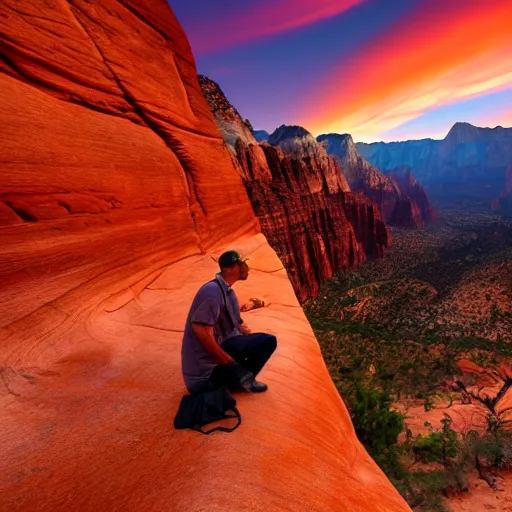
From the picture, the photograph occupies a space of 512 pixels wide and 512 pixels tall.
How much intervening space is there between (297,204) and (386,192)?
255 feet

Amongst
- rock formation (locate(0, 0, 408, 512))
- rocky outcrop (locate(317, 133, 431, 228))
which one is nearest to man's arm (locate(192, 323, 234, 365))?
rock formation (locate(0, 0, 408, 512))

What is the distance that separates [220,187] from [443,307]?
33.6 metres

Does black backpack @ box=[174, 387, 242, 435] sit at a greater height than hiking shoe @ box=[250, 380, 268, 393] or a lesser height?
greater

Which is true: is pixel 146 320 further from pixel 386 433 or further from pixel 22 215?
pixel 386 433

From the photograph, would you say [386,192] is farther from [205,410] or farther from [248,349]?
[205,410]

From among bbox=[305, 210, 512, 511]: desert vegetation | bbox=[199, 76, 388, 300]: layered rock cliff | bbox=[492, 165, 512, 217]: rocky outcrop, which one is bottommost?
bbox=[492, 165, 512, 217]: rocky outcrop

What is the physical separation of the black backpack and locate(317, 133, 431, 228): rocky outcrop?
334ft

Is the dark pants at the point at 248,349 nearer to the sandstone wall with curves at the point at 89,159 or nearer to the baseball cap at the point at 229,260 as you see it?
the baseball cap at the point at 229,260

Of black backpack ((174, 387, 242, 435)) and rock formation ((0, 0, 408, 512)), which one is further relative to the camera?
black backpack ((174, 387, 242, 435))

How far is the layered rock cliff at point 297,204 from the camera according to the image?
4172 centimetres

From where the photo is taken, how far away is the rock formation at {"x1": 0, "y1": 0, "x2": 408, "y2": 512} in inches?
121

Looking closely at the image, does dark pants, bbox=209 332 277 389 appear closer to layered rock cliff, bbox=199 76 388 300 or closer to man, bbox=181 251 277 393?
man, bbox=181 251 277 393

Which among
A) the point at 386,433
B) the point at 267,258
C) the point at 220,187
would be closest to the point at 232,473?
the point at 267,258

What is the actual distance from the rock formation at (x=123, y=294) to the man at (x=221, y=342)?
0.45m
